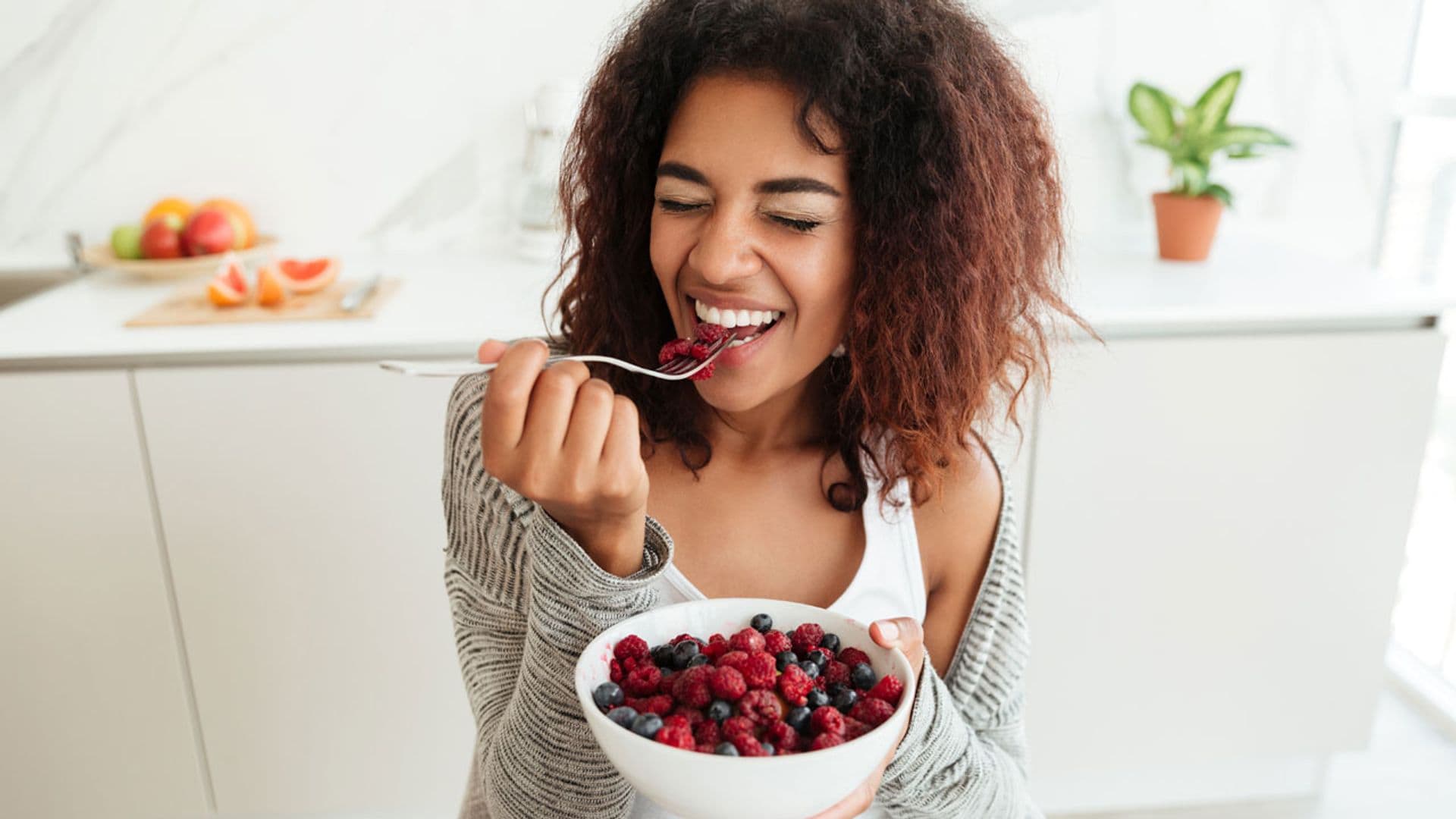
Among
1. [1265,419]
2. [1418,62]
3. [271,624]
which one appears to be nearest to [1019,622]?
[1265,419]

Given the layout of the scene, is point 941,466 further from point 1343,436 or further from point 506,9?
point 506,9

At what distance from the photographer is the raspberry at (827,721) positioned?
736mm

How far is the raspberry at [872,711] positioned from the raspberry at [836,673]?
0.04 meters

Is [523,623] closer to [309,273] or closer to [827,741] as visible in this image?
[827,741]

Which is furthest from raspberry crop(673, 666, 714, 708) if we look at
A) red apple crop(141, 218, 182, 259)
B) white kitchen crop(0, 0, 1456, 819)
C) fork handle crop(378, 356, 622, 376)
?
red apple crop(141, 218, 182, 259)

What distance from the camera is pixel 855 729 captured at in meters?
0.75

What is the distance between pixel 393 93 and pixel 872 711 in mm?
1744

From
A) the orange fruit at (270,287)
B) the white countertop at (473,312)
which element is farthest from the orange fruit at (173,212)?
the orange fruit at (270,287)


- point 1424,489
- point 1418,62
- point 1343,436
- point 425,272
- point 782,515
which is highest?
point 1418,62

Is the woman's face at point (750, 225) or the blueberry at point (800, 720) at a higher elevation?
the woman's face at point (750, 225)

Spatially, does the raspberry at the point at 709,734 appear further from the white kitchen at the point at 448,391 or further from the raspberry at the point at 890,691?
the white kitchen at the point at 448,391

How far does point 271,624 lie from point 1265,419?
168 centimetres

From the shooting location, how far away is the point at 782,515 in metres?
1.22

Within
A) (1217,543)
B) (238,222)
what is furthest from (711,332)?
(238,222)
